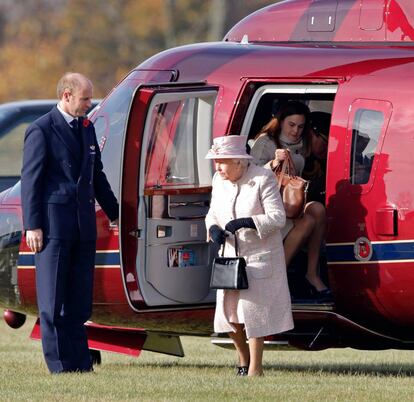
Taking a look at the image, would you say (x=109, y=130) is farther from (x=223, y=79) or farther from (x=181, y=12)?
(x=181, y=12)

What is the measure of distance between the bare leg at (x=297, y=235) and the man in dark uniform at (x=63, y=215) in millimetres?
1401

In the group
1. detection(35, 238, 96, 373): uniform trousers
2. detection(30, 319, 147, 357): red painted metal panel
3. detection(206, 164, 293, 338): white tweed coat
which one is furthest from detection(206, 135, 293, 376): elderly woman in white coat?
detection(30, 319, 147, 357): red painted metal panel

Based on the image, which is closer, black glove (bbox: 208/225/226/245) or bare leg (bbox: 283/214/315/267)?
black glove (bbox: 208/225/226/245)

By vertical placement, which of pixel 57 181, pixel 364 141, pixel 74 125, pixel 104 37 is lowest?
pixel 57 181

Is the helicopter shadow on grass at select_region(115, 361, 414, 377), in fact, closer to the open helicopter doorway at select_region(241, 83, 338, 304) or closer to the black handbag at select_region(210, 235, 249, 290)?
the open helicopter doorway at select_region(241, 83, 338, 304)

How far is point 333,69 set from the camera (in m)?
11.4

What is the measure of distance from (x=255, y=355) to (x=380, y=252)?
1.08 metres

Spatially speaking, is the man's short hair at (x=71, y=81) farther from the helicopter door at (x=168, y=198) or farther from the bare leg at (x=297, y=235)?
the bare leg at (x=297, y=235)

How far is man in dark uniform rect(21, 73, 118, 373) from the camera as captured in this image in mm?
10844

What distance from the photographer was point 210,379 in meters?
11.0

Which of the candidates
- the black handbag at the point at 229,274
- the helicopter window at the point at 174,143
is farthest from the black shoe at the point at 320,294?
the helicopter window at the point at 174,143

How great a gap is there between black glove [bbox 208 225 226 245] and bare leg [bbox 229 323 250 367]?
61 cm

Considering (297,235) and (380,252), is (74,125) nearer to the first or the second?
(297,235)

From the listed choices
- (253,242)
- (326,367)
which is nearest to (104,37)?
(326,367)
